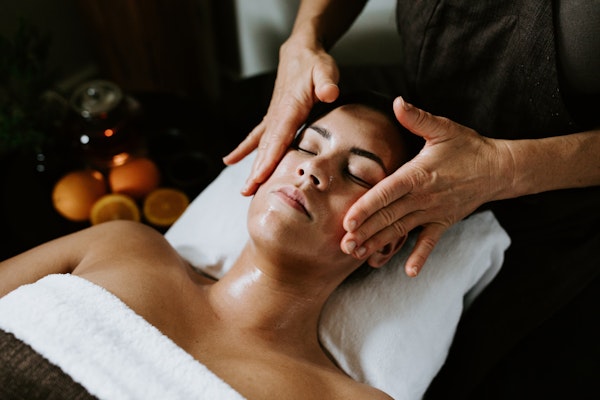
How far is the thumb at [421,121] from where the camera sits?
955mm

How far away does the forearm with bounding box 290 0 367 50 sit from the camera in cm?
134

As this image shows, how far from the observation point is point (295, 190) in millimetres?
1037

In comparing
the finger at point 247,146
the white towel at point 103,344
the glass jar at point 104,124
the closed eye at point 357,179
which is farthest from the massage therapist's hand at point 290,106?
the glass jar at point 104,124

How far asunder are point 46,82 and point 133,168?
16.0 inches

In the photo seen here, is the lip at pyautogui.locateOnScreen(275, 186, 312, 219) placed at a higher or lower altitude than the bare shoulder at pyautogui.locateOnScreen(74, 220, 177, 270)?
higher

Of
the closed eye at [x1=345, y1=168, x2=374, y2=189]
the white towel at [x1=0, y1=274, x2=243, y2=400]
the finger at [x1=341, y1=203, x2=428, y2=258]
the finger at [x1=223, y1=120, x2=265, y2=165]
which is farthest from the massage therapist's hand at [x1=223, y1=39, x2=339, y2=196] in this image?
the white towel at [x1=0, y1=274, x2=243, y2=400]

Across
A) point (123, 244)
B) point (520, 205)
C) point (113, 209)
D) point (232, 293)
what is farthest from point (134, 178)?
point (520, 205)

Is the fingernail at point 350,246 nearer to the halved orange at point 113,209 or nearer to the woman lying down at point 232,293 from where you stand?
the woman lying down at point 232,293

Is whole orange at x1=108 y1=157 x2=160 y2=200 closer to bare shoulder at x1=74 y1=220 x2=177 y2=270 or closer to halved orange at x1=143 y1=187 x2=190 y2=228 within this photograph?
halved orange at x1=143 y1=187 x2=190 y2=228

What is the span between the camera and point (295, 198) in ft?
3.40

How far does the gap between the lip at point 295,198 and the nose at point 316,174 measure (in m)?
0.03

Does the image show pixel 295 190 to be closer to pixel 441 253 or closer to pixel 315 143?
pixel 315 143

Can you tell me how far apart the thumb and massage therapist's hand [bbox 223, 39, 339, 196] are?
0.53 ft

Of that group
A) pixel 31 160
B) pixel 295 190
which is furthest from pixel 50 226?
pixel 295 190
